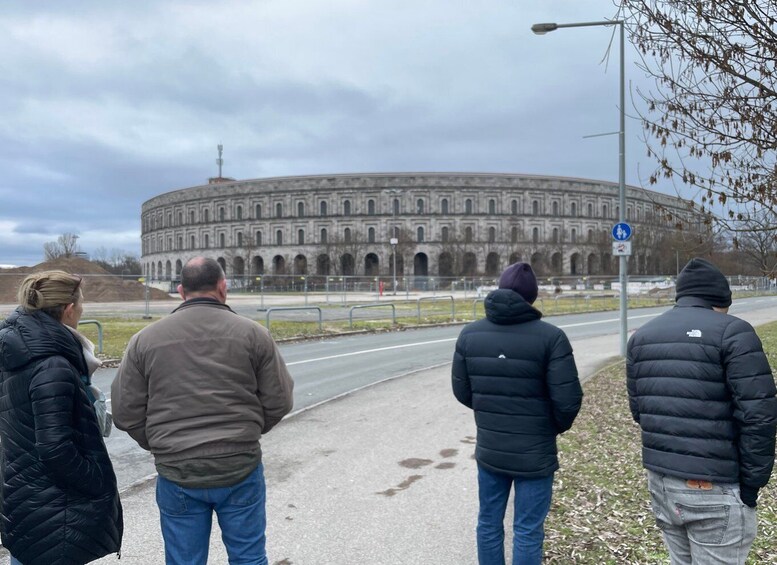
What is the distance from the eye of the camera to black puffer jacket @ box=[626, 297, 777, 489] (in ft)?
10.1

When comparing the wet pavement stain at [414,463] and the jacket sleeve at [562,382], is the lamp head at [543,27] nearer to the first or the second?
the wet pavement stain at [414,463]

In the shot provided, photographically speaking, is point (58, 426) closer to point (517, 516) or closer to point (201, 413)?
point (201, 413)

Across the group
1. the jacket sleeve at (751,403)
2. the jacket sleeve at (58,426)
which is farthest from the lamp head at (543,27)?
the jacket sleeve at (58,426)

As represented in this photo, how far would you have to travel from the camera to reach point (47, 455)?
303cm

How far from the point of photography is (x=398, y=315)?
102ft

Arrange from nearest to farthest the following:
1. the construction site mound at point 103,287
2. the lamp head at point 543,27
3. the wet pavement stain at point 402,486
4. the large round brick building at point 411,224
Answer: the wet pavement stain at point 402,486 → the lamp head at point 543,27 → the construction site mound at point 103,287 → the large round brick building at point 411,224

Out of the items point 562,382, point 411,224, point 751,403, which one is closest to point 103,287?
point 562,382

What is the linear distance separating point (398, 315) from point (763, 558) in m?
26.7

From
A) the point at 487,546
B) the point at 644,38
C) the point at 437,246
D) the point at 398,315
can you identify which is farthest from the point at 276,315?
the point at 437,246

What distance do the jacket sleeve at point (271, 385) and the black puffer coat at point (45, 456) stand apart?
2.85 ft

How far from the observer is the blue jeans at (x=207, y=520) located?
3240mm

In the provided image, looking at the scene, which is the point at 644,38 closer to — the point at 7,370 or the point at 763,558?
the point at 763,558

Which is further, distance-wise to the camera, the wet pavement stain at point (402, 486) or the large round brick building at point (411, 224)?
the large round brick building at point (411, 224)

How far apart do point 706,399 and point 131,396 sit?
2.91 m
